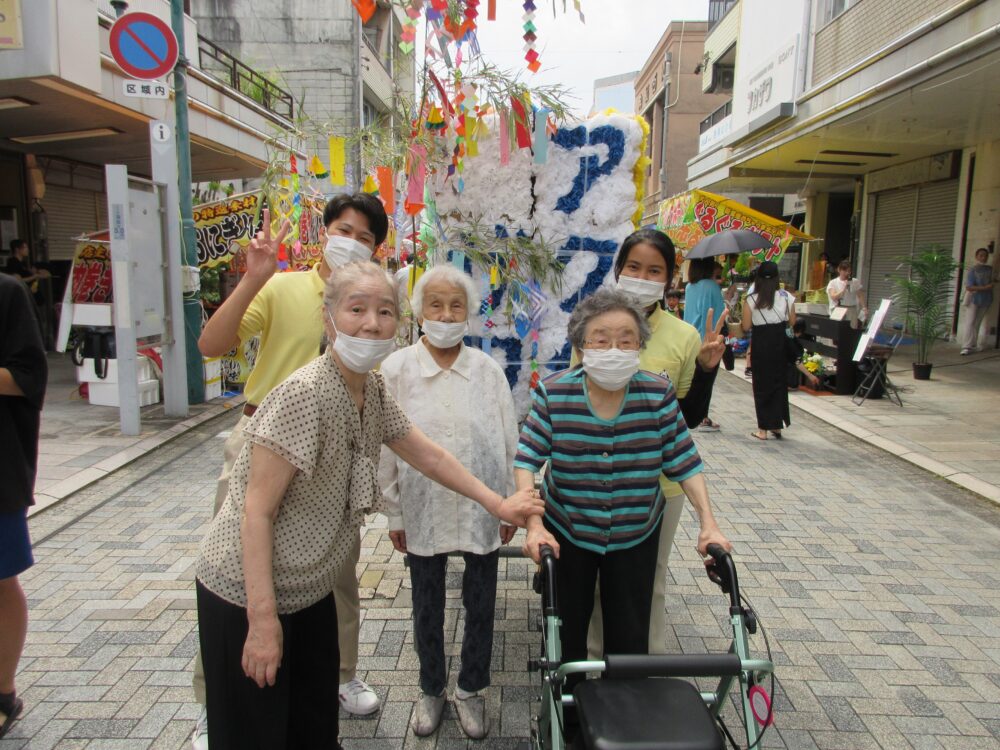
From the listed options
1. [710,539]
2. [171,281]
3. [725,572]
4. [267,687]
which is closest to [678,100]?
[171,281]

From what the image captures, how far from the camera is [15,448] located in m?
2.39

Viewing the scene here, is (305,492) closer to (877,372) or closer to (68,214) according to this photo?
(877,372)

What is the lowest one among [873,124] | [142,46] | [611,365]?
[611,365]

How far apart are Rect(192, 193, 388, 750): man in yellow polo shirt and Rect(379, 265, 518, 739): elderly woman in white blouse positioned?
0.84 feet

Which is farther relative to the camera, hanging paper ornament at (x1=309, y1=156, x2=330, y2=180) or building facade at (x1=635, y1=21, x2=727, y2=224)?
building facade at (x1=635, y1=21, x2=727, y2=224)

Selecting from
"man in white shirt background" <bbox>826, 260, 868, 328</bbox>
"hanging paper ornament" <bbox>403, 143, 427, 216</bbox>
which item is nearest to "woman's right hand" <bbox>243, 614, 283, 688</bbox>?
"hanging paper ornament" <bbox>403, 143, 427, 216</bbox>

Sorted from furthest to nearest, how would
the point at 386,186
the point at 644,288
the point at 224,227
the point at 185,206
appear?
the point at 224,227 → the point at 185,206 → the point at 386,186 → the point at 644,288

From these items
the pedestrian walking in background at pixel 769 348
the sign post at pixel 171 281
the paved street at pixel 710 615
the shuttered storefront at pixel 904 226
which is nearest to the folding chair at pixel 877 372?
the pedestrian walking in background at pixel 769 348

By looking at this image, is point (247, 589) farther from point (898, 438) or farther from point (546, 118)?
point (898, 438)

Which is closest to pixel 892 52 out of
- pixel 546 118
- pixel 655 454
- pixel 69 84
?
pixel 546 118

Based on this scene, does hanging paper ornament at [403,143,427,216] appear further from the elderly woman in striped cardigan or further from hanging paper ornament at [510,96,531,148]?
the elderly woman in striped cardigan

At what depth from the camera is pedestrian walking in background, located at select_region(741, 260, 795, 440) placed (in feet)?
22.8

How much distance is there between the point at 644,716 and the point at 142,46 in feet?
22.6

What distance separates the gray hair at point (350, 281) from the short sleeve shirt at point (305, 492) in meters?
0.17
